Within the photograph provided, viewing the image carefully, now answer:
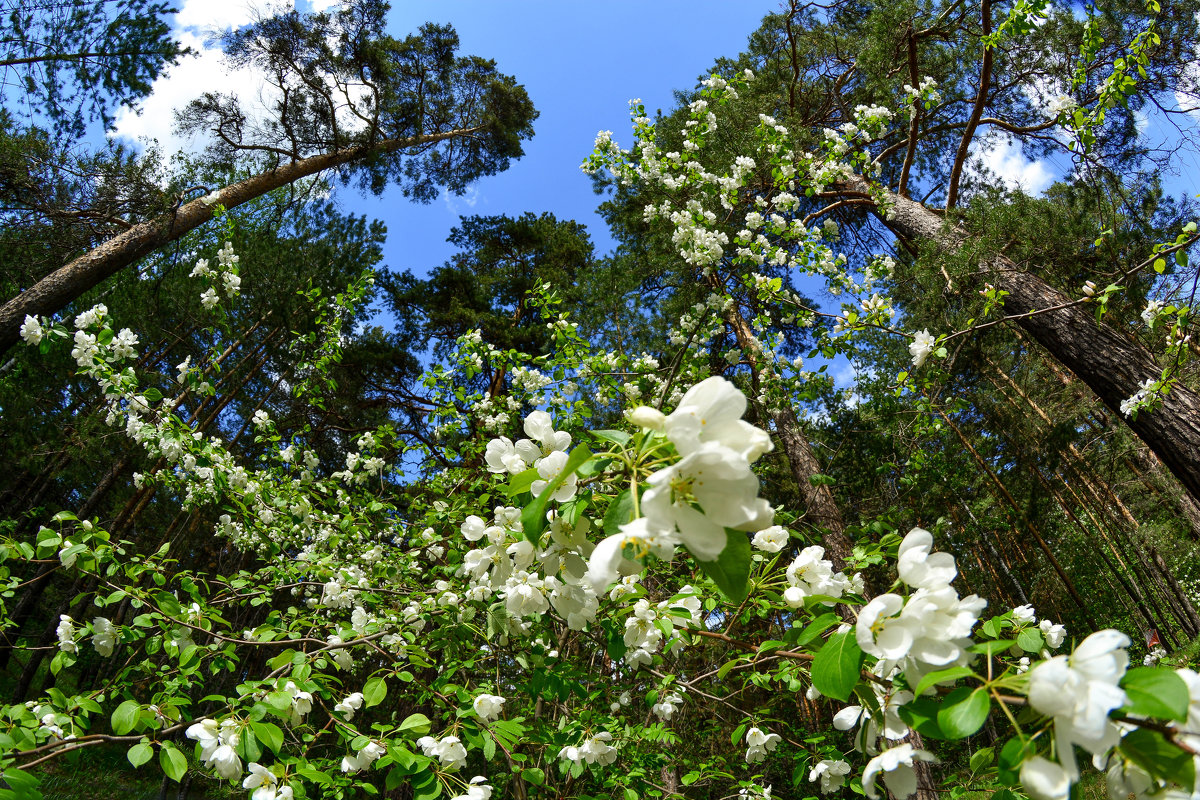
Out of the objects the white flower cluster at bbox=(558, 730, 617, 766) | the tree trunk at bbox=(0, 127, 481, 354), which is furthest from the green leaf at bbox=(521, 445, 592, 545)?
the tree trunk at bbox=(0, 127, 481, 354)

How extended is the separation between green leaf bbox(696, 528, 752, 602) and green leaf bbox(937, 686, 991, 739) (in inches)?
10.2

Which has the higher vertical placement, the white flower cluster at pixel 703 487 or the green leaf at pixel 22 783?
the white flower cluster at pixel 703 487

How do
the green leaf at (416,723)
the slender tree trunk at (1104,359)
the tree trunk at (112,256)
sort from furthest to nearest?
the tree trunk at (112,256) < the slender tree trunk at (1104,359) < the green leaf at (416,723)

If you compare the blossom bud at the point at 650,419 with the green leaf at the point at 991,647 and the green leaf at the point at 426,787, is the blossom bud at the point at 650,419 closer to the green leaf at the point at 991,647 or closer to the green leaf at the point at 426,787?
the green leaf at the point at 991,647

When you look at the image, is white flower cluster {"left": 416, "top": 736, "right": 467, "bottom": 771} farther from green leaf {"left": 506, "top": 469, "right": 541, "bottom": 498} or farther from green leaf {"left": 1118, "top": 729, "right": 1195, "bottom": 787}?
green leaf {"left": 1118, "top": 729, "right": 1195, "bottom": 787}

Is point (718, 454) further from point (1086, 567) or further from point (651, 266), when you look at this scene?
point (1086, 567)

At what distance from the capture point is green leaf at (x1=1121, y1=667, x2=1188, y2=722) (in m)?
0.50

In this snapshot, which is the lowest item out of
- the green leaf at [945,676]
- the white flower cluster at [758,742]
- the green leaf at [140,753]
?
the white flower cluster at [758,742]

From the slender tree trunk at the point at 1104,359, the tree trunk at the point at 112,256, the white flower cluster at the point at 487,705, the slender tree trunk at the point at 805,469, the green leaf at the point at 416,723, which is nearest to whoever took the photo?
the green leaf at the point at 416,723

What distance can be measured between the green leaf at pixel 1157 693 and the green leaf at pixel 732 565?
1.20 ft

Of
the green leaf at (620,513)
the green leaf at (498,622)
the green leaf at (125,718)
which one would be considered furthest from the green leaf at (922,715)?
the green leaf at (125,718)

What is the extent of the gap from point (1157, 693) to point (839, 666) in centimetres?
33

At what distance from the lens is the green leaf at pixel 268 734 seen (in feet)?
4.01

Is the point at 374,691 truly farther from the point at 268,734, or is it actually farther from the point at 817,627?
the point at 817,627
